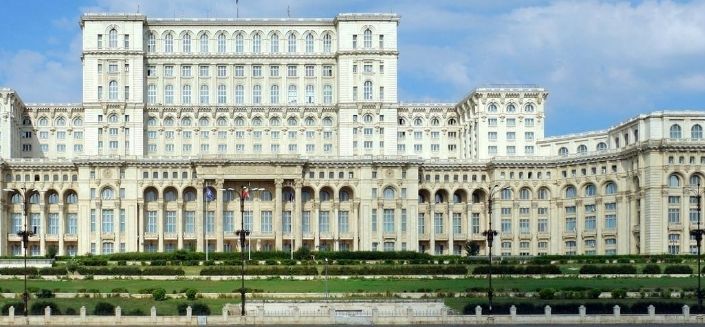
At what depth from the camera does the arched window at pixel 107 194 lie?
16112cm

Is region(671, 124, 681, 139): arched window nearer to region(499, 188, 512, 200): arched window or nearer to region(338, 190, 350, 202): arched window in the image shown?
region(499, 188, 512, 200): arched window

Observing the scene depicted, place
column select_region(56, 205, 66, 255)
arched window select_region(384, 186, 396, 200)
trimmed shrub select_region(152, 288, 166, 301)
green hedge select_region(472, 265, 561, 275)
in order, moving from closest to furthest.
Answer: trimmed shrub select_region(152, 288, 166, 301) < green hedge select_region(472, 265, 561, 275) < column select_region(56, 205, 66, 255) < arched window select_region(384, 186, 396, 200)

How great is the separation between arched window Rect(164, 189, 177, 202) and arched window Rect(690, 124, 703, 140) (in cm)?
6737

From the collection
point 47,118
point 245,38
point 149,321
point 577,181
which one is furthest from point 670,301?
point 47,118

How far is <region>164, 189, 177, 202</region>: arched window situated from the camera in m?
164

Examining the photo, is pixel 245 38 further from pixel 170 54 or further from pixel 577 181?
pixel 577 181

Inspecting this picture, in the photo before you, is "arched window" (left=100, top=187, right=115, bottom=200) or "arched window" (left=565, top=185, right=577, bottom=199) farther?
"arched window" (left=565, top=185, right=577, bottom=199)

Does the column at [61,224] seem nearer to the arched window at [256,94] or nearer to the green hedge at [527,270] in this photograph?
the arched window at [256,94]

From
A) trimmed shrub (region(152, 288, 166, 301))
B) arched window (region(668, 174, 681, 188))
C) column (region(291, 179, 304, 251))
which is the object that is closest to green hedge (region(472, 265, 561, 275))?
trimmed shrub (region(152, 288, 166, 301))

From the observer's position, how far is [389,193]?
164 meters

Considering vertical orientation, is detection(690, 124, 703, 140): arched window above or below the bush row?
above

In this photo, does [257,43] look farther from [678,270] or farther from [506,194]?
[678,270]

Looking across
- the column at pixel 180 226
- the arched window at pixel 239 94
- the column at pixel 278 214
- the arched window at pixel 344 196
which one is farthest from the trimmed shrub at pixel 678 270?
the arched window at pixel 239 94

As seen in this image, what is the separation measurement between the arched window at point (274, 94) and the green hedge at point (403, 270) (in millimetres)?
58335
